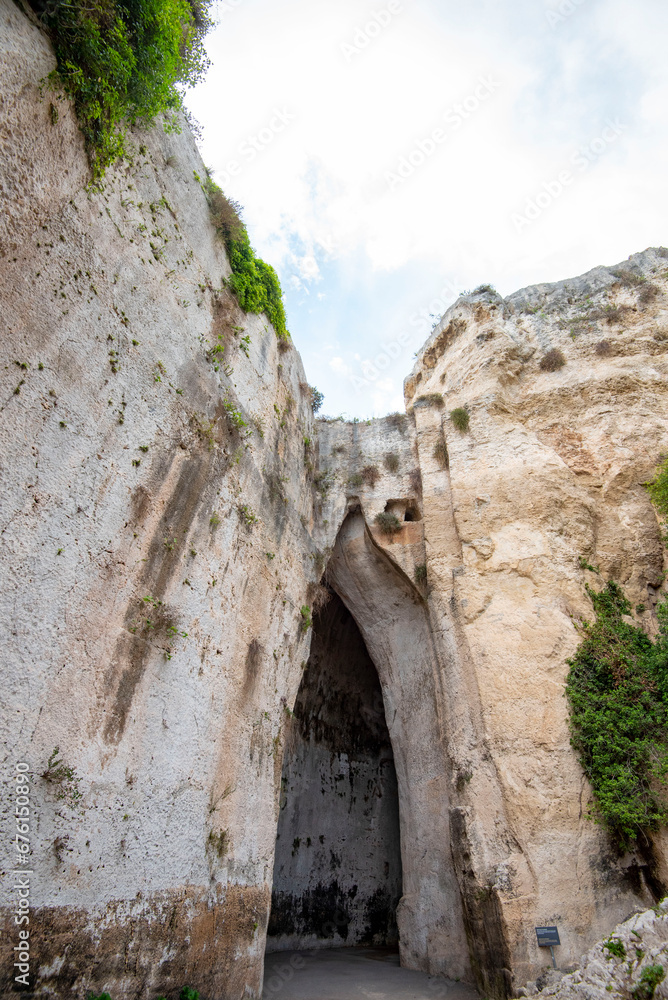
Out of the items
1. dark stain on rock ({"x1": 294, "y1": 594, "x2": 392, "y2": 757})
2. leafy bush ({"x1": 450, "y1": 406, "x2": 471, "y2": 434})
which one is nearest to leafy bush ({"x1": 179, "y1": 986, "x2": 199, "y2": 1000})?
dark stain on rock ({"x1": 294, "y1": 594, "x2": 392, "y2": 757})

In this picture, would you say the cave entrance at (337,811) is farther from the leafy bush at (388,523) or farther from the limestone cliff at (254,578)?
the leafy bush at (388,523)

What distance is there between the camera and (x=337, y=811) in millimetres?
16438

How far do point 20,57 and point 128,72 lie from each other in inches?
72.3

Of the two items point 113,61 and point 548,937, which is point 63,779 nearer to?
point 548,937

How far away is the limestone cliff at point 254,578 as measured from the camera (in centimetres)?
645

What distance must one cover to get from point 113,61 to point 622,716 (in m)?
12.6

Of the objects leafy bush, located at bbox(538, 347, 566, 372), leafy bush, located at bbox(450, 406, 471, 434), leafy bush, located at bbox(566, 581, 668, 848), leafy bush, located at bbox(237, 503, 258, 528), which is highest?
leafy bush, located at bbox(538, 347, 566, 372)

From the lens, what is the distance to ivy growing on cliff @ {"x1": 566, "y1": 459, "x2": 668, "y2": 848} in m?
8.98

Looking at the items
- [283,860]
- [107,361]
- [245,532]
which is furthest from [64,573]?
[283,860]

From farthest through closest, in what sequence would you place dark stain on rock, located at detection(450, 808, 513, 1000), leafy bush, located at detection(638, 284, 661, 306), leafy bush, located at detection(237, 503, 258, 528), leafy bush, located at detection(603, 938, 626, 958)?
leafy bush, located at detection(638, 284, 661, 306), leafy bush, located at detection(237, 503, 258, 528), dark stain on rock, located at detection(450, 808, 513, 1000), leafy bush, located at detection(603, 938, 626, 958)

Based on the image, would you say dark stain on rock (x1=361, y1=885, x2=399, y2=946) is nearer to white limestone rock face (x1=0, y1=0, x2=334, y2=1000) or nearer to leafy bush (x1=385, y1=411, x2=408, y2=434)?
white limestone rock face (x1=0, y1=0, x2=334, y2=1000)

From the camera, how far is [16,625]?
594 centimetres

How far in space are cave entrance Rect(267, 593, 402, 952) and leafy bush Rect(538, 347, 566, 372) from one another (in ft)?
27.2

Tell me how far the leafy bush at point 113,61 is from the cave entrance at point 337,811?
11354 millimetres
